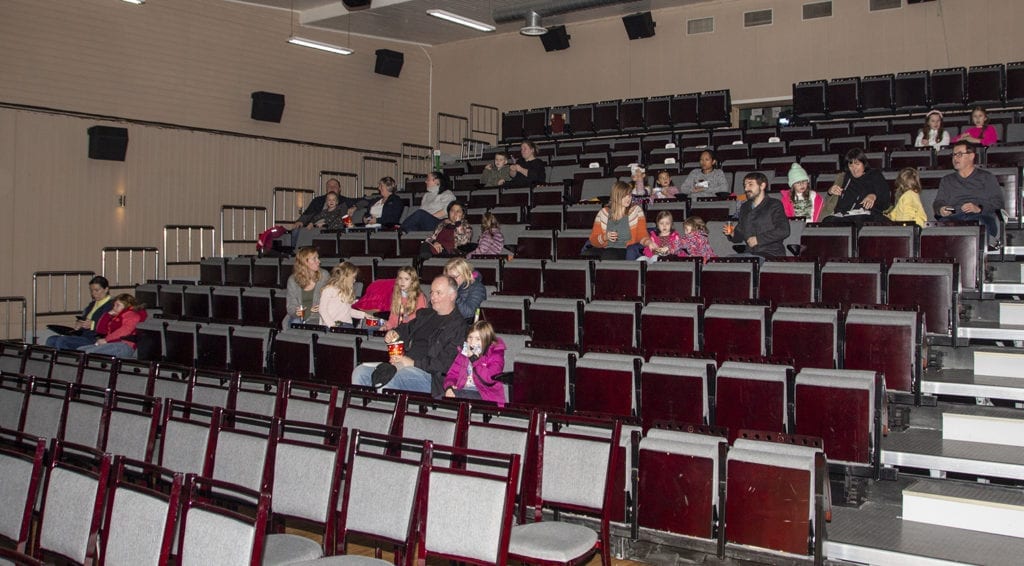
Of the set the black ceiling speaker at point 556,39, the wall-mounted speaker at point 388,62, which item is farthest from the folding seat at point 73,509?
the black ceiling speaker at point 556,39

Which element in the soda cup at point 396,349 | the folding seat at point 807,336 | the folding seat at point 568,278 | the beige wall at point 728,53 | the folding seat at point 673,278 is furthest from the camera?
the beige wall at point 728,53

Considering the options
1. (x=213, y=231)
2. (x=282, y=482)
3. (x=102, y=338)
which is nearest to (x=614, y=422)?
(x=282, y=482)

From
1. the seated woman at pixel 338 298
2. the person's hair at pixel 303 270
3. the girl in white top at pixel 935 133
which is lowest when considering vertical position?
the seated woman at pixel 338 298

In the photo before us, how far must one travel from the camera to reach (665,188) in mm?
7934

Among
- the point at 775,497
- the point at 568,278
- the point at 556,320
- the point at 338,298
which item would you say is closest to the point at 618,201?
the point at 568,278

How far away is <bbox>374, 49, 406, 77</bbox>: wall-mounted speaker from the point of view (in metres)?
13.4

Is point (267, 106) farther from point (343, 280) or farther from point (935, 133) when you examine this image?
point (935, 133)

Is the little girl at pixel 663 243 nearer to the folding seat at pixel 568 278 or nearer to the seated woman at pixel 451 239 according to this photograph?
the folding seat at pixel 568 278

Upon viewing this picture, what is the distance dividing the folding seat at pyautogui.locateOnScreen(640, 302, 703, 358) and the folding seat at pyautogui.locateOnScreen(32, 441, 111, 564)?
9.56 ft

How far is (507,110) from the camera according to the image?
13938mm

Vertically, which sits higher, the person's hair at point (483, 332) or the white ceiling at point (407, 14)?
the white ceiling at point (407, 14)

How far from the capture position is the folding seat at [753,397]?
12.2 ft

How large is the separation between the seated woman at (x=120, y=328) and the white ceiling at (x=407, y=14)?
247 inches

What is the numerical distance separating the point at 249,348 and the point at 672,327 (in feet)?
9.51
